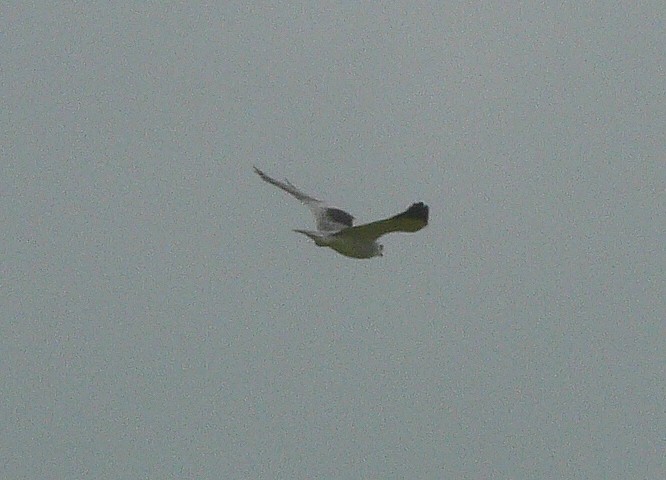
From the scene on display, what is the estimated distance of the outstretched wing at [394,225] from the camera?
3284 centimetres

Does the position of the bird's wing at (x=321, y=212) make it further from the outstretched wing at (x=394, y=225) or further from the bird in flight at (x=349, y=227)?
the outstretched wing at (x=394, y=225)

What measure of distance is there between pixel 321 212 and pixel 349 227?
577 cm

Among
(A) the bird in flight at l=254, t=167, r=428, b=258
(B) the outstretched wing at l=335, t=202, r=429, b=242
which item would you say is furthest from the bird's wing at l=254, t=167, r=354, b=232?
(B) the outstretched wing at l=335, t=202, r=429, b=242

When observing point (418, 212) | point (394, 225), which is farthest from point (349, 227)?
point (418, 212)

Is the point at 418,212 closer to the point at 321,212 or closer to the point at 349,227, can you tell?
the point at 349,227

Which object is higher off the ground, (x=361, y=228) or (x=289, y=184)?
(x=289, y=184)

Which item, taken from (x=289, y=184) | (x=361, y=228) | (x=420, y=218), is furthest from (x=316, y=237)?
(x=289, y=184)

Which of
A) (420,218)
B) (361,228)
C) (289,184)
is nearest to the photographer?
(420,218)

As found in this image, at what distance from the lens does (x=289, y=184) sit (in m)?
45.2

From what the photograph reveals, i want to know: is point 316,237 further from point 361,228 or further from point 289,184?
point 289,184

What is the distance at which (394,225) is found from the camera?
112ft

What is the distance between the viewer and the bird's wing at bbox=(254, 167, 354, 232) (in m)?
42.5

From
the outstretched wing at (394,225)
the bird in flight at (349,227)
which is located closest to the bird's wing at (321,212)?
the bird in flight at (349,227)

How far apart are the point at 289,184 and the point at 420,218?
492 inches
